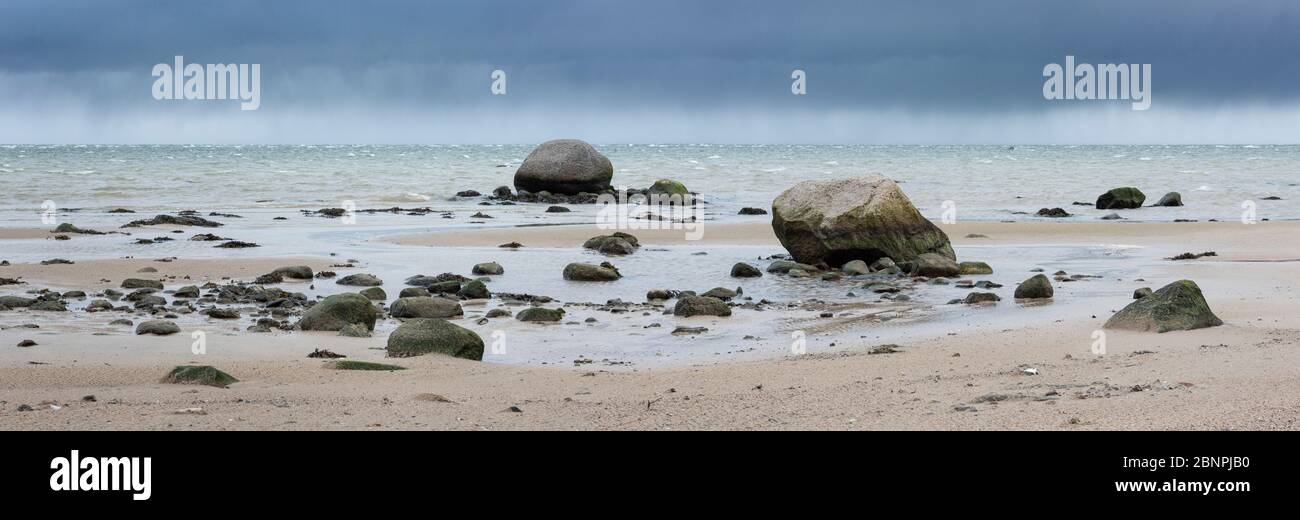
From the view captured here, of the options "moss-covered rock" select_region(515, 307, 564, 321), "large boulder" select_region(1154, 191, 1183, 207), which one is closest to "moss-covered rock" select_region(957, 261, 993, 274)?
"moss-covered rock" select_region(515, 307, 564, 321)

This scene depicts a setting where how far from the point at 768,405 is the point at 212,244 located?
15998mm

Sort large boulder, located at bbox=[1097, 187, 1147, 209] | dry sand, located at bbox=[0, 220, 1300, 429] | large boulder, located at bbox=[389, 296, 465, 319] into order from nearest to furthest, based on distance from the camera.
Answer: dry sand, located at bbox=[0, 220, 1300, 429]
large boulder, located at bbox=[389, 296, 465, 319]
large boulder, located at bbox=[1097, 187, 1147, 209]

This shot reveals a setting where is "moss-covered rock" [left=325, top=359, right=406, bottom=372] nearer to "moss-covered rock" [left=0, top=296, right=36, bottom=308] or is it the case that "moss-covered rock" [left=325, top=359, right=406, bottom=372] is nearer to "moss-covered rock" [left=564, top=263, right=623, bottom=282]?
"moss-covered rock" [left=0, top=296, right=36, bottom=308]

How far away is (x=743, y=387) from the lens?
791 centimetres

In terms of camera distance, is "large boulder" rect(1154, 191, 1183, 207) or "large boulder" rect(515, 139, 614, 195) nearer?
"large boulder" rect(1154, 191, 1183, 207)

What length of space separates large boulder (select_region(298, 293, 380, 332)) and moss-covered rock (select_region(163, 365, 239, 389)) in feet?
9.70

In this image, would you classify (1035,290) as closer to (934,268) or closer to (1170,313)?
(934,268)

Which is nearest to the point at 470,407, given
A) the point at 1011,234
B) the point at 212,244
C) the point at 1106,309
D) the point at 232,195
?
the point at 1106,309

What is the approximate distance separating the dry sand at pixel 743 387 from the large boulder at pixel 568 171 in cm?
2670

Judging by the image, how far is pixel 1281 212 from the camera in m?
32.3

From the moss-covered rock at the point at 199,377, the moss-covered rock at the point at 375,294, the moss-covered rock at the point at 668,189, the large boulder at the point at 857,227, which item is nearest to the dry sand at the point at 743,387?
the moss-covered rock at the point at 199,377

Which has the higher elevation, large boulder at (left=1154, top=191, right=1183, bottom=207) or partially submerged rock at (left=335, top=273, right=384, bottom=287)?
large boulder at (left=1154, top=191, right=1183, bottom=207)

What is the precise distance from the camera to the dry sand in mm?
6441
